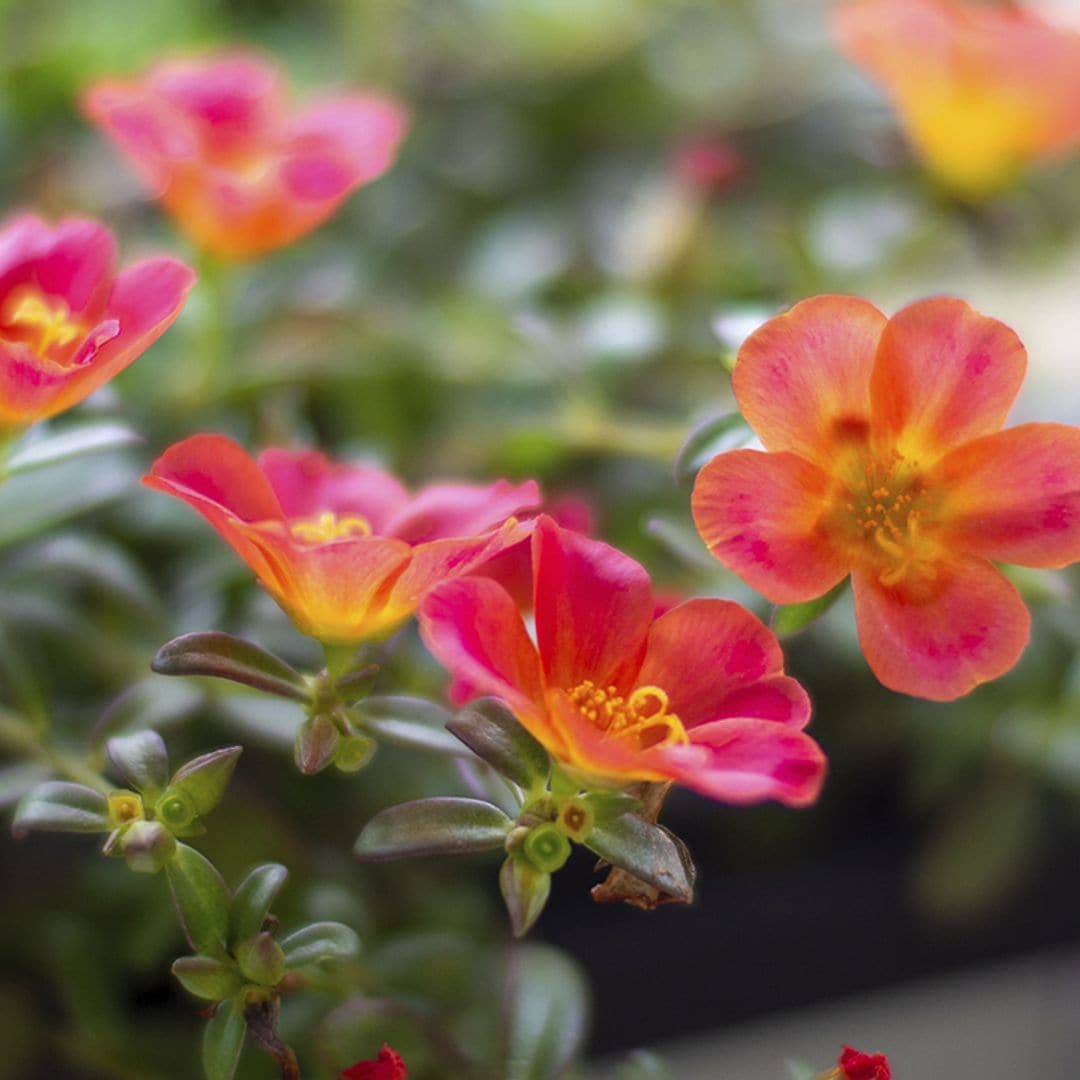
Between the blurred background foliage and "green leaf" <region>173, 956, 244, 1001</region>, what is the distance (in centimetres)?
8

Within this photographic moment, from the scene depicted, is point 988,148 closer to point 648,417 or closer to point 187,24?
point 648,417

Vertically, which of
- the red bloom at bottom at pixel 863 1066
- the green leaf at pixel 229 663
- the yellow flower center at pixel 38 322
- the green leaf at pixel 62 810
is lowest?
the red bloom at bottom at pixel 863 1066

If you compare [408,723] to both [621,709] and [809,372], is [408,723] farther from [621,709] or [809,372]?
[809,372]

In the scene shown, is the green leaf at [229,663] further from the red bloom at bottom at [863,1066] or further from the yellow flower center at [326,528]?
the red bloom at bottom at [863,1066]

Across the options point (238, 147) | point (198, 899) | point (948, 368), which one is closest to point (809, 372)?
point (948, 368)

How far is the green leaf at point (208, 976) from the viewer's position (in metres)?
0.41

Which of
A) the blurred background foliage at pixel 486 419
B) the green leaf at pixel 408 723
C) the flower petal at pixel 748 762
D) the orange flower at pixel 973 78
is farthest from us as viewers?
the orange flower at pixel 973 78

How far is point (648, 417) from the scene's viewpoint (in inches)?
34.9

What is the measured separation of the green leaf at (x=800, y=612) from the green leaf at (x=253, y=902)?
0.19 m

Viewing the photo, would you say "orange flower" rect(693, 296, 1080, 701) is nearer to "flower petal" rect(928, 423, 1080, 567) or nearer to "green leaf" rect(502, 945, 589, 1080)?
"flower petal" rect(928, 423, 1080, 567)

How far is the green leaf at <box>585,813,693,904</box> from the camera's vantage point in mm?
397

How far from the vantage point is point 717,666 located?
0.42 metres

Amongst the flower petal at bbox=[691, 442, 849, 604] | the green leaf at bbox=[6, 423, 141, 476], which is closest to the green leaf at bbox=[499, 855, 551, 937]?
the flower petal at bbox=[691, 442, 849, 604]

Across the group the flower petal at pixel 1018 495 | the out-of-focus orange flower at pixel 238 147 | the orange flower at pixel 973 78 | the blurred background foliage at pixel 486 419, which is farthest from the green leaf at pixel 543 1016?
the orange flower at pixel 973 78
